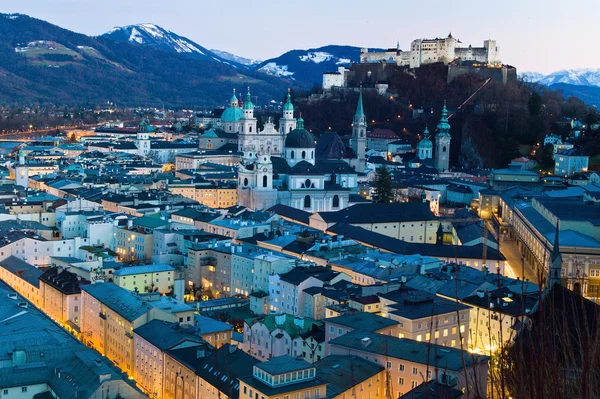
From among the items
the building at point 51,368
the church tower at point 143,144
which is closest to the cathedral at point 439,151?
the church tower at point 143,144

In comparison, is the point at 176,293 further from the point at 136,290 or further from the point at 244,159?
the point at 244,159

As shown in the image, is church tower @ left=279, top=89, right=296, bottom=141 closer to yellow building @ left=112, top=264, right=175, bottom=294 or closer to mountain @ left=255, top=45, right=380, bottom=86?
yellow building @ left=112, top=264, right=175, bottom=294

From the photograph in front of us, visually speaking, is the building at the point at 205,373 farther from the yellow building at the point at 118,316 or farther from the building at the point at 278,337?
the yellow building at the point at 118,316

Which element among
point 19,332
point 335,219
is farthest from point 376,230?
point 19,332

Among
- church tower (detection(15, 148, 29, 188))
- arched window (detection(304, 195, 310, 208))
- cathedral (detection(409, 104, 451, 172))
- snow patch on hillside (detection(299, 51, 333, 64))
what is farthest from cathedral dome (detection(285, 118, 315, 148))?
snow patch on hillside (detection(299, 51, 333, 64))

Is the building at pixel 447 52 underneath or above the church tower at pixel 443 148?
above
